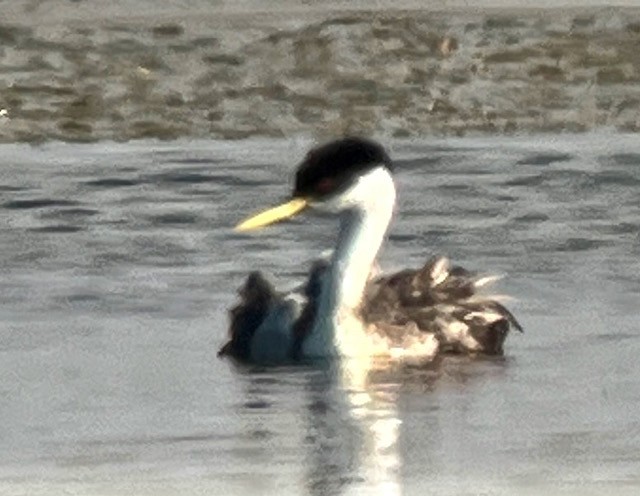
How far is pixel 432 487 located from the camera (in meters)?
13.2

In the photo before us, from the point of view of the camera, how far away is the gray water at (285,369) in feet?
45.0

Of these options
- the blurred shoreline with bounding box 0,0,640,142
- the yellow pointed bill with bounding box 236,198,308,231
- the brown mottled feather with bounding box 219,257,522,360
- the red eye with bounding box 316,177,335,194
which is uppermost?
the red eye with bounding box 316,177,335,194

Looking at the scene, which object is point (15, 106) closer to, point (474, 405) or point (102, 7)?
point (102, 7)

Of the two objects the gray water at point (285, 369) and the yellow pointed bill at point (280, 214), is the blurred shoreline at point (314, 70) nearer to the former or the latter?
the gray water at point (285, 369)

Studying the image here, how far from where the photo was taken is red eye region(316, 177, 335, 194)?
1731 centimetres

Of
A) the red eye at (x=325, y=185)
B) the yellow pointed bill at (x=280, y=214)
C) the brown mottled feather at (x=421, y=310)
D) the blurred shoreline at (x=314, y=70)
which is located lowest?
the blurred shoreline at (x=314, y=70)

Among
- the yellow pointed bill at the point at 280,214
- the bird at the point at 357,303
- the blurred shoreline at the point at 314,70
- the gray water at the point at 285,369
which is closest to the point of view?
the gray water at the point at 285,369

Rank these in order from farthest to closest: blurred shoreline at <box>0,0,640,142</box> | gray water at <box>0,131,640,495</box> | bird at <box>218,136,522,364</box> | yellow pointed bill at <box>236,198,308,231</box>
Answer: blurred shoreline at <box>0,0,640,142</box> → yellow pointed bill at <box>236,198,308,231</box> → bird at <box>218,136,522,364</box> → gray water at <box>0,131,640,495</box>

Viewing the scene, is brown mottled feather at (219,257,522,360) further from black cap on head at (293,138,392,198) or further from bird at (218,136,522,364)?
black cap on head at (293,138,392,198)

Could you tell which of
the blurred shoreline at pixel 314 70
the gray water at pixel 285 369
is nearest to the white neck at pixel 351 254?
the gray water at pixel 285 369

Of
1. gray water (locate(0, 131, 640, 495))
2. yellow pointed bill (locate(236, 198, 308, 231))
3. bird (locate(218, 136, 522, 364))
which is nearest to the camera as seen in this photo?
gray water (locate(0, 131, 640, 495))

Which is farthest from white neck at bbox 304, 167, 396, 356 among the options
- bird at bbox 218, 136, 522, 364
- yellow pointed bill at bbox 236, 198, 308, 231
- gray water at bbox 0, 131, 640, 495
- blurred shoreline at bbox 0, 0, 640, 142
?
blurred shoreline at bbox 0, 0, 640, 142

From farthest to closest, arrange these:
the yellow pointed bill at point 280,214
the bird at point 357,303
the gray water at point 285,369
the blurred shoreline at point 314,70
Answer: the blurred shoreline at point 314,70 → the yellow pointed bill at point 280,214 → the bird at point 357,303 → the gray water at point 285,369

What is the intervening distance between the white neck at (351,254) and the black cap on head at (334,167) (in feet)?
0.22
